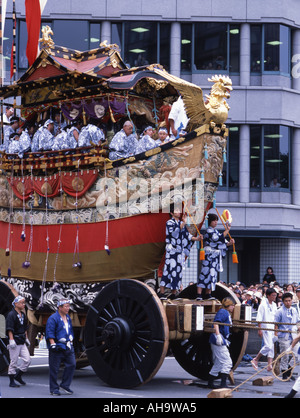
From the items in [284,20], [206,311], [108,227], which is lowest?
[206,311]

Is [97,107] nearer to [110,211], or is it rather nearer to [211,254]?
[110,211]

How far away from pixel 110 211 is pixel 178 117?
80.9 inches

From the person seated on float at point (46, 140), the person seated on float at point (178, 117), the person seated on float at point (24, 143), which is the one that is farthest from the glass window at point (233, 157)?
the person seated on float at point (178, 117)

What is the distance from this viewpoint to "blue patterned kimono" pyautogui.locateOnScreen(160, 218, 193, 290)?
13656 millimetres

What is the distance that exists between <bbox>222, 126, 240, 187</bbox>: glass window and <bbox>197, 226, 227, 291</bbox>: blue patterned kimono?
17.9 meters

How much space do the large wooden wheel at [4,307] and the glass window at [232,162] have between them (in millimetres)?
17602

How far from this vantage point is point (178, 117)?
571 inches

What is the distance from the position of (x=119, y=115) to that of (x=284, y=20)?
1873cm

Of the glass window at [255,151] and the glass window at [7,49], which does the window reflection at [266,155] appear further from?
the glass window at [7,49]

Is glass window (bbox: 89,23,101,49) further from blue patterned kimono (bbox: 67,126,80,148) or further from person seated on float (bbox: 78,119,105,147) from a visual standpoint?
person seated on float (bbox: 78,119,105,147)

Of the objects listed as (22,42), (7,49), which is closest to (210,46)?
(22,42)
